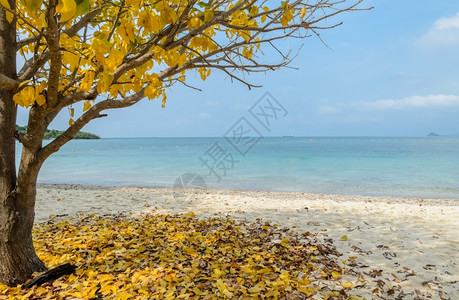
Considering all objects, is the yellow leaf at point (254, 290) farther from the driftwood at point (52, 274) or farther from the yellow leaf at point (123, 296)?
the driftwood at point (52, 274)

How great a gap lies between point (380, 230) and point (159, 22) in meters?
4.03

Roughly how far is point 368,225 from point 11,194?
14.5ft

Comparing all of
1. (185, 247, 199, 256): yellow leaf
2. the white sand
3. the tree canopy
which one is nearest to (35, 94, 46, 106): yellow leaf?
the tree canopy

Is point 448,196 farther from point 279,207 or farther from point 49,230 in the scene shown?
point 49,230

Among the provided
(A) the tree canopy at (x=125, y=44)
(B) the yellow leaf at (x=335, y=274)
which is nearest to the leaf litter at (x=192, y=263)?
(B) the yellow leaf at (x=335, y=274)

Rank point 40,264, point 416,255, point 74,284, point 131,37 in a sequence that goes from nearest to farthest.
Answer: point 131,37 < point 74,284 < point 40,264 < point 416,255

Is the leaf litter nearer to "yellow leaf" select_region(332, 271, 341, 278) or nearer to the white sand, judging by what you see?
"yellow leaf" select_region(332, 271, 341, 278)

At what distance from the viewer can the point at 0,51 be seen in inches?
97.2

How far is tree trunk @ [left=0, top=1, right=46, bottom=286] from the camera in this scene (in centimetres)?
241

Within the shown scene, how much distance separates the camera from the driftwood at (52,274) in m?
2.41

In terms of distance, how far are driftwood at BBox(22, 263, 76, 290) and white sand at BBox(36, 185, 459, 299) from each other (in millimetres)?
2328

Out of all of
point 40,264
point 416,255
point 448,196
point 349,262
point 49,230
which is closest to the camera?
point 40,264

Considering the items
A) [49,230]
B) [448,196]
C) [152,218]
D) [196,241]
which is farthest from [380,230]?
[448,196]

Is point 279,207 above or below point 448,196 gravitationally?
above
